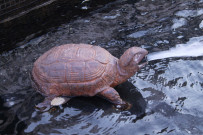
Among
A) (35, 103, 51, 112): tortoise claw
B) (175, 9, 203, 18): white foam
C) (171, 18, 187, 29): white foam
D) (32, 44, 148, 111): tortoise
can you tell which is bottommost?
(35, 103, 51, 112): tortoise claw

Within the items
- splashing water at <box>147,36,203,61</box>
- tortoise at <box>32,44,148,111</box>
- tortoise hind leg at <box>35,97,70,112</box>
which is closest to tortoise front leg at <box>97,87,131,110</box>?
tortoise at <box>32,44,148,111</box>

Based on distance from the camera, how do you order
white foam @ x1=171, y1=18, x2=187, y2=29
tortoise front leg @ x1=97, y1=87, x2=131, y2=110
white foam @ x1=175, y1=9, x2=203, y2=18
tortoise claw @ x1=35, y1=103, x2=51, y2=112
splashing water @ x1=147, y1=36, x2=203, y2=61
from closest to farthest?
tortoise front leg @ x1=97, y1=87, x2=131, y2=110 < tortoise claw @ x1=35, y1=103, x2=51, y2=112 < splashing water @ x1=147, y1=36, x2=203, y2=61 < white foam @ x1=171, y1=18, x2=187, y2=29 < white foam @ x1=175, y1=9, x2=203, y2=18

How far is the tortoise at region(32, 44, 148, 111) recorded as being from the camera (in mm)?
3611

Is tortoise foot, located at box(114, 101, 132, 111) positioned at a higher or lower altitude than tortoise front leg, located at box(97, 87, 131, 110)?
lower

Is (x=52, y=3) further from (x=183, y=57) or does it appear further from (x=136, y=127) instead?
(x=136, y=127)

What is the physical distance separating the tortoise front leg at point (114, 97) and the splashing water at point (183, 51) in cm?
127

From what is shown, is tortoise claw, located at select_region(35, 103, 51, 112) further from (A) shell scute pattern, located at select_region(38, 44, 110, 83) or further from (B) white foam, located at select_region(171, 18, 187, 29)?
(B) white foam, located at select_region(171, 18, 187, 29)

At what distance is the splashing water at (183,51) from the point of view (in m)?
4.78

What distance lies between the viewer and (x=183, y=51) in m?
4.87

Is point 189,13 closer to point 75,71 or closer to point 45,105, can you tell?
point 75,71

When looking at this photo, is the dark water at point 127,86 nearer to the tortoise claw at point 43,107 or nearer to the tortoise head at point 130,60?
the tortoise claw at point 43,107

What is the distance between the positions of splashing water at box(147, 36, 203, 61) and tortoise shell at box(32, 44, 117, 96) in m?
1.33

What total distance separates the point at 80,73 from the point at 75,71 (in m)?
0.08

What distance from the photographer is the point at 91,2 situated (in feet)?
21.9
